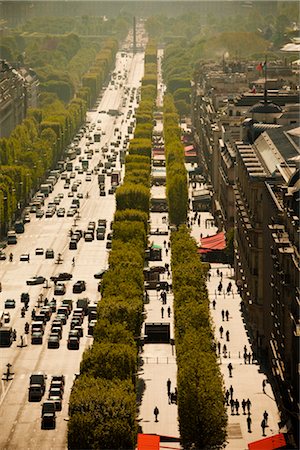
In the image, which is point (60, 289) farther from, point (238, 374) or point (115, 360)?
point (115, 360)

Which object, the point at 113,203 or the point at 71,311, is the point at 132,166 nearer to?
the point at 113,203

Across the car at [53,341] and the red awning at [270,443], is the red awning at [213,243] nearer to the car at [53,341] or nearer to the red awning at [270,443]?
the car at [53,341]

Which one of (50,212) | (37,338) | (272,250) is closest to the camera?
(272,250)

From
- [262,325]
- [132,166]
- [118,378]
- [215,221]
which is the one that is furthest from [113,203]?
[118,378]

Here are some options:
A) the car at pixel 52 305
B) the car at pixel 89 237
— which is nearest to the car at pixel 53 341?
the car at pixel 52 305

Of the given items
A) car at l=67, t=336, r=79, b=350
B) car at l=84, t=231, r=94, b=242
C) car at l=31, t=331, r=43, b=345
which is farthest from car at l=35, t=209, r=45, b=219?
car at l=67, t=336, r=79, b=350

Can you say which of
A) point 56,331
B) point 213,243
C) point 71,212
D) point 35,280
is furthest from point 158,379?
point 71,212
